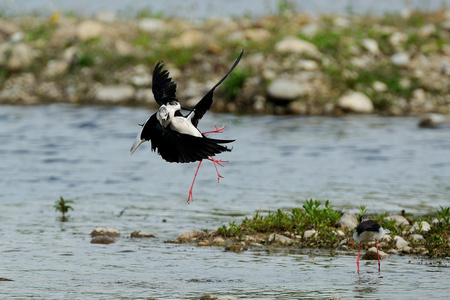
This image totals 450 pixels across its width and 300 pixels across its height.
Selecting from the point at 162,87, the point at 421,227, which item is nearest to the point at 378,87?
the point at 421,227

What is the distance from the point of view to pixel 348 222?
10578 millimetres

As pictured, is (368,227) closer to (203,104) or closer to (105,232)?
(203,104)

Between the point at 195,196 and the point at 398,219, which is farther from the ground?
the point at 195,196

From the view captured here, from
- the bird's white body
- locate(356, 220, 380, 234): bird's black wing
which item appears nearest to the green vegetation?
the bird's white body

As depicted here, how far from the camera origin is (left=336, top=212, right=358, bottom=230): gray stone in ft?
34.6

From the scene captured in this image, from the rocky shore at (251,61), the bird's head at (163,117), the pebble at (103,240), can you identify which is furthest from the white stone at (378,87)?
the bird's head at (163,117)

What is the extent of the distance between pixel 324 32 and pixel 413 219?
13.1m

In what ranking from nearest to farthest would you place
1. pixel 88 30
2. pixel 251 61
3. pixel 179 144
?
1. pixel 179 144
2. pixel 251 61
3. pixel 88 30

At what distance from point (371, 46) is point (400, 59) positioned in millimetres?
879

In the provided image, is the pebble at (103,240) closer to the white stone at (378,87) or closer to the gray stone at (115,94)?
the white stone at (378,87)

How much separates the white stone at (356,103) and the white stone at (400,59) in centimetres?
171

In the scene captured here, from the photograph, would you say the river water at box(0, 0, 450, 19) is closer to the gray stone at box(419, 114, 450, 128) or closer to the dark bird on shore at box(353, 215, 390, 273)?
the gray stone at box(419, 114, 450, 128)

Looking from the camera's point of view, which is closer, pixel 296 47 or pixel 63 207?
pixel 63 207

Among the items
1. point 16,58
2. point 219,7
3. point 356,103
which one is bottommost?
point 356,103
